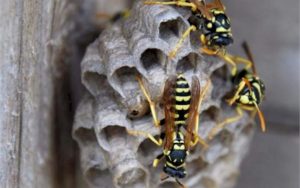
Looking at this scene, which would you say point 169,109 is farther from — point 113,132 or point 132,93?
point 113,132

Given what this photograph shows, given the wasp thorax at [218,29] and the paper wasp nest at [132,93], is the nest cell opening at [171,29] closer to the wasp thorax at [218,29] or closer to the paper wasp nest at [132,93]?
the paper wasp nest at [132,93]

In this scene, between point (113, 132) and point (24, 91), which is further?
point (113, 132)

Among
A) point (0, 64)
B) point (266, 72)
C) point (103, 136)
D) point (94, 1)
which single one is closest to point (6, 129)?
point (0, 64)

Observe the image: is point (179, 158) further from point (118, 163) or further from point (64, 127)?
point (64, 127)

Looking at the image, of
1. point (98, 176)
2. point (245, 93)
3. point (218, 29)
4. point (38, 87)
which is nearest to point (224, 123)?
point (245, 93)

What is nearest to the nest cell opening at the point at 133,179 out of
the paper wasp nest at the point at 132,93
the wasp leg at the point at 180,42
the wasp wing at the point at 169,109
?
the paper wasp nest at the point at 132,93

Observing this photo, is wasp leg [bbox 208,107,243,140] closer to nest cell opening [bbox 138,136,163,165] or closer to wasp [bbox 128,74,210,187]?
wasp [bbox 128,74,210,187]
